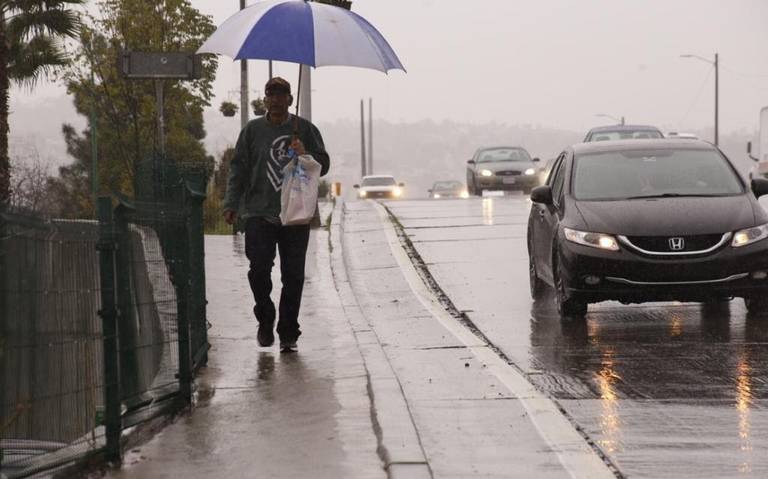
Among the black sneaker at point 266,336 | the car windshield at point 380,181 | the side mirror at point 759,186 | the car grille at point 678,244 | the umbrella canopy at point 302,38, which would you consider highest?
the umbrella canopy at point 302,38

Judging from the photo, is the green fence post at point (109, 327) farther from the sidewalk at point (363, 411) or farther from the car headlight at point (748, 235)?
the car headlight at point (748, 235)

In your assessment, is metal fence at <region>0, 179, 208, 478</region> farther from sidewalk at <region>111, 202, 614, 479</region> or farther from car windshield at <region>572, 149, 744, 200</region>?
car windshield at <region>572, 149, 744, 200</region>

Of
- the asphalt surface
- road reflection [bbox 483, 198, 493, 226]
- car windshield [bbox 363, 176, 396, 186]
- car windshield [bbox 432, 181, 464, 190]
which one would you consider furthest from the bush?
the asphalt surface

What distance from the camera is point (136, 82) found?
44.8 m

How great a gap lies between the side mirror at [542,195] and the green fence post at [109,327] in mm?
7183

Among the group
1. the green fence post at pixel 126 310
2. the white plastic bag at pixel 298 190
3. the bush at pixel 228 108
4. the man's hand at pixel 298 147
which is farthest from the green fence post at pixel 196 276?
the bush at pixel 228 108

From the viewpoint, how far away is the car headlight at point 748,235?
12.3 metres

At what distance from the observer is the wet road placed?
7.34 metres

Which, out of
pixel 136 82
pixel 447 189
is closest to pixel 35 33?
pixel 136 82

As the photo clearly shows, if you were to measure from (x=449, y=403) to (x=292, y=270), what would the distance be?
7.98ft

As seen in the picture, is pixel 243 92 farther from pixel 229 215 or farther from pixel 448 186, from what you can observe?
pixel 229 215

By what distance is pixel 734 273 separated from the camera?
1220 cm

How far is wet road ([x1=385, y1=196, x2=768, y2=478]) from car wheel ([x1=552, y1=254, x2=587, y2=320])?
0.12 m

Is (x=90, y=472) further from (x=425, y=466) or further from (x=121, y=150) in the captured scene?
(x=121, y=150)
